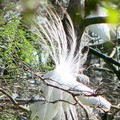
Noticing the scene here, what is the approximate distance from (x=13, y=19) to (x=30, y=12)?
1836 millimetres

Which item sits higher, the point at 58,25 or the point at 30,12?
the point at 58,25

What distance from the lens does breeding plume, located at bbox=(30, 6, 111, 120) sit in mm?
1875

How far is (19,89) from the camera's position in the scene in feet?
6.64

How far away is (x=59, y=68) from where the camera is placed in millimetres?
2029

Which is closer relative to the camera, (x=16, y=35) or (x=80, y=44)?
(x=16, y=35)

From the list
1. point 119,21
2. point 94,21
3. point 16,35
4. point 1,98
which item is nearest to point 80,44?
point 94,21

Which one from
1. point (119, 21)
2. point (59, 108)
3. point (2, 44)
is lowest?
point (59, 108)

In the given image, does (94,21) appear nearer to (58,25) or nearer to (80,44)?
(80,44)

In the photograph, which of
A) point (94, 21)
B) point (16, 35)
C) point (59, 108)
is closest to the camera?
point (59, 108)

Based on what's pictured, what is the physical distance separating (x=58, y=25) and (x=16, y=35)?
0.23 m

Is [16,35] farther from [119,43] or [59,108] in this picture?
[119,43]

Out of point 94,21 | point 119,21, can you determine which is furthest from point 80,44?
point 119,21

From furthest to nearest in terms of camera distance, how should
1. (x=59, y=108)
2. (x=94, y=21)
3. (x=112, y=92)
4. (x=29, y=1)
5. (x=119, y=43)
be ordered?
1. (x=119, y=43)
2. (x=94, y=21)
3. (x=112, y=92)
4. (x=59, y=108)
5. (x=29, y=1)

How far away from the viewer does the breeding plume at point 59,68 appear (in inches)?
73.8
